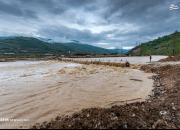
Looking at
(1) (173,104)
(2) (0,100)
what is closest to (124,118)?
(1) (173,104)

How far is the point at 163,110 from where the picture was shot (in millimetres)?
11578

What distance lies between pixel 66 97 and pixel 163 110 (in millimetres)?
7130

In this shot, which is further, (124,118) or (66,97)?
(66,97)

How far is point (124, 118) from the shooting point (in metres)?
9.62

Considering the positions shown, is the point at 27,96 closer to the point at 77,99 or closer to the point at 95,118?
the point at 77,99

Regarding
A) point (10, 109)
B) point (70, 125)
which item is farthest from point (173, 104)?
point (10, 109)

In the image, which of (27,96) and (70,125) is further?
(27,96)

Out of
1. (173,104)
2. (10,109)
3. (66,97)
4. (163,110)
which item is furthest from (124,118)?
(66,97)

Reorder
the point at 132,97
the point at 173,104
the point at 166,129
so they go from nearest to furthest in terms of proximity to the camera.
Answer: the point at 166,129
the point at 173,104
the point at 132,97

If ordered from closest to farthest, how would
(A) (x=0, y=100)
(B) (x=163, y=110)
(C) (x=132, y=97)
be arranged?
(B) (x=163, y=110) → (A) (x=0, y=100) → (C) (x=132, y=97)

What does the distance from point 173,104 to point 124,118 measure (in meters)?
4.50

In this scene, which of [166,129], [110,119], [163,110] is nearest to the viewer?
[166,129]

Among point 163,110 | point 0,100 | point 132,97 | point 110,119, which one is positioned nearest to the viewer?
point 110,119

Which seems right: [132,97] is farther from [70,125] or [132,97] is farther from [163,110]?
[70,125]
